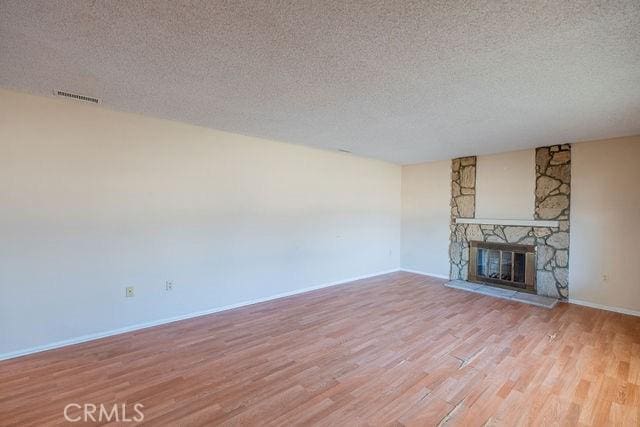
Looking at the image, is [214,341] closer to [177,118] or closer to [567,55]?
[177,118]

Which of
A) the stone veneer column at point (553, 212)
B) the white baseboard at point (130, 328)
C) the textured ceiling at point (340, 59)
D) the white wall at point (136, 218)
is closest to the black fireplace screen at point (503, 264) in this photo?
the stone veneer column at point (553, 212)

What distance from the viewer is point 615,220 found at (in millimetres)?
3893

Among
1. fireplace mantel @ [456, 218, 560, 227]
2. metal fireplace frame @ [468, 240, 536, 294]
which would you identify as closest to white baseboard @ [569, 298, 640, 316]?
metal fireplace frame @ [468, 240, 536, 294]

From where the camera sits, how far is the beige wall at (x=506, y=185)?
4629mm

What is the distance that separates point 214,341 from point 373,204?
3895 millimetres

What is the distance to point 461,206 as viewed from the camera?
5.44 meters

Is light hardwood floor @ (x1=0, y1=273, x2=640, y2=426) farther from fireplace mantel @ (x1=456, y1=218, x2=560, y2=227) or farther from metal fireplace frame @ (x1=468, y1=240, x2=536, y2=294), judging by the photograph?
fireplace mantel @ (x1=456, y1=218, x2=560, y2=227)

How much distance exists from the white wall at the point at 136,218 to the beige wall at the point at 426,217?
7.41 feet

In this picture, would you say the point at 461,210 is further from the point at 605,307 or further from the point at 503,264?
the point at 605,307

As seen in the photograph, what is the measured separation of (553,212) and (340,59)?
427cm

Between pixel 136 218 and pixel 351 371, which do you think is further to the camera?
pixel 136 218

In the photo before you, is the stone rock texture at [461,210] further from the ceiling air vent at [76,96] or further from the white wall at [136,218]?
the ceiling air vent at [76,96]

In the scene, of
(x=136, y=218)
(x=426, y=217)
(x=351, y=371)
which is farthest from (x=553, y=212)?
(x=136, y=218)

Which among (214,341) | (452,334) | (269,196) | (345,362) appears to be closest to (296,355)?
(345,362)
